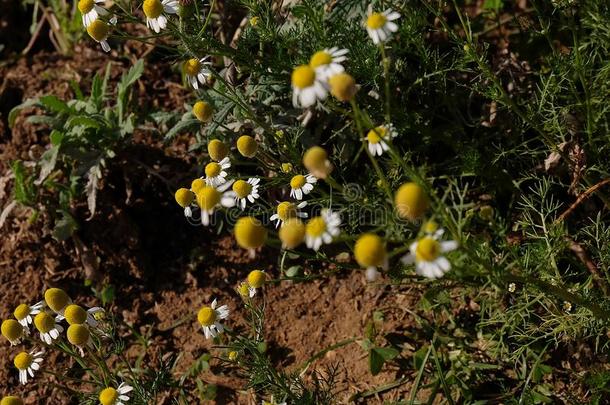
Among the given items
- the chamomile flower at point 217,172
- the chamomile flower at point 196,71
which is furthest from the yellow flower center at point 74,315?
the chamomile flower at point 196,71

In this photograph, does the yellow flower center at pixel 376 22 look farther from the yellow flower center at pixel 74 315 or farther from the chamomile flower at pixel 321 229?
the yellow flower center at pixel 74 315

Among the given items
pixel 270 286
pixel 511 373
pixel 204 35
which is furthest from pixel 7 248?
pixel 511 373

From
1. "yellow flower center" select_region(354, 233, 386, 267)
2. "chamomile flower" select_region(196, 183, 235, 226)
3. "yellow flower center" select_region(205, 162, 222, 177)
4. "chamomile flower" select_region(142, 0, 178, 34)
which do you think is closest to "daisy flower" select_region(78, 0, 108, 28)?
"chamomile flower" select_region(142, 0, 178, 34)

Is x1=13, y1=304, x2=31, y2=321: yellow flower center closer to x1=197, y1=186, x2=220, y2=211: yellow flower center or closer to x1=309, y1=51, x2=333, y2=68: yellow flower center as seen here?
x1=197, y1=186, x2=220, y2=211: yellow flower center

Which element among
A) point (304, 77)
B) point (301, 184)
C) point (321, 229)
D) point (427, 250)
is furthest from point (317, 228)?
point (301, 184)

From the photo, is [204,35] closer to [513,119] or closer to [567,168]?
[513,119]

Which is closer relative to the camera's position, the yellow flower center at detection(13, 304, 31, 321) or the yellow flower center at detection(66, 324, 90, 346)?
the yellow flower center at detection(66, 324, 90, 346)
